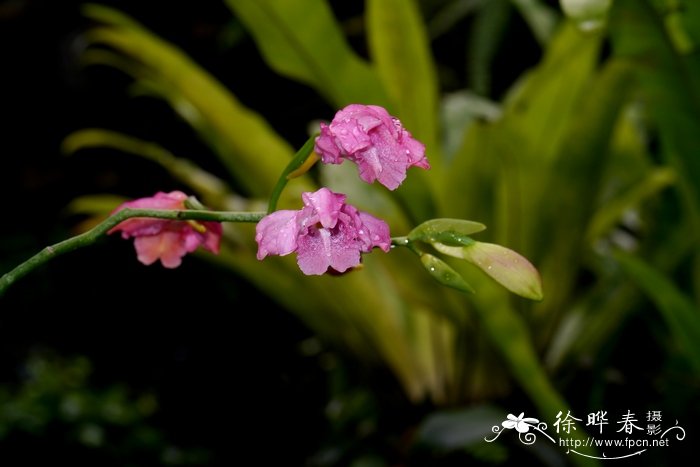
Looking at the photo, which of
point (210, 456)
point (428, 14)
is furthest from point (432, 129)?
point (428, 14)

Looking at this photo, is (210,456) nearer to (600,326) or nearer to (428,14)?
(600,326)

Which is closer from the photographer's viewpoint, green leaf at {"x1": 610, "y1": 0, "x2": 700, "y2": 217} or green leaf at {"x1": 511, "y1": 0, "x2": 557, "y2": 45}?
green leaf at {"x1": 610, "y1": 0, "x2": 700, "y2": 217}

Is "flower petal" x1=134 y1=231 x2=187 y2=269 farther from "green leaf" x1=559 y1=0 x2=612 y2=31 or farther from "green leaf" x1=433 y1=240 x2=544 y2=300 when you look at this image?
"green leaf" x1=559 y1=0 x2=612 y2=31

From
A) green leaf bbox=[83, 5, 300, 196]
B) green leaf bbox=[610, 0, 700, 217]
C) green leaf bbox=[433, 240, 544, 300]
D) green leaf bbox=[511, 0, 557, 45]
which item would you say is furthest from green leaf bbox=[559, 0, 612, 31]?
green leaf bbox=[511, 0, 557, 45]

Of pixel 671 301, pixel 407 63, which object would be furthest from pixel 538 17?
pixel 671 301

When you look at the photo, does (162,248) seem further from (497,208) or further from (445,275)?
(497,208)

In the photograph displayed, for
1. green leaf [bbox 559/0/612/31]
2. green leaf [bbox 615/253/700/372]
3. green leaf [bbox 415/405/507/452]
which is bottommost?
green leaf [bbox 415/405/507/452]

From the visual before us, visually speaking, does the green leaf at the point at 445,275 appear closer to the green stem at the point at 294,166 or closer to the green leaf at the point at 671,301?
the green stem at the point at 294,166
